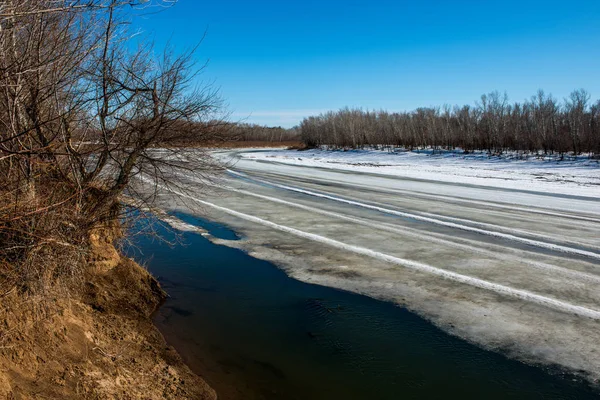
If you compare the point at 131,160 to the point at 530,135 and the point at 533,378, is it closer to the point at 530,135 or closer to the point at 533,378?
the point at 533,378

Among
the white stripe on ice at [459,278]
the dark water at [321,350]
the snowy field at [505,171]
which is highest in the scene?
the snowy field at [505,171]

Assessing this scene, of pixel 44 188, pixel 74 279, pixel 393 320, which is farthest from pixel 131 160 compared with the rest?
pixel 393 320

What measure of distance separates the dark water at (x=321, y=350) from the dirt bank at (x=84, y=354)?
0.45m

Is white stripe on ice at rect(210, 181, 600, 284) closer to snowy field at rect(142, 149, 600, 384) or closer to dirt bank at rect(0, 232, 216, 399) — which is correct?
snowy field at rect(142, 149, 600, 384)

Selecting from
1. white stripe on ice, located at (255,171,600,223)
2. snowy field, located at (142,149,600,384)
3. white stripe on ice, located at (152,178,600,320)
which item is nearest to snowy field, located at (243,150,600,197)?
snowy field, located at (142,149,600,384)

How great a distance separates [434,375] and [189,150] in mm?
4993

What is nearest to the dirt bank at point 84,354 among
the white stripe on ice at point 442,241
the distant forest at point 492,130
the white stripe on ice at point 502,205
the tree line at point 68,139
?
the tree line at point 68,139

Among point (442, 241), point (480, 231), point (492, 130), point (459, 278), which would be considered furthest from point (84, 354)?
point (492, 130)

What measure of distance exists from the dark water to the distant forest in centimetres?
3609

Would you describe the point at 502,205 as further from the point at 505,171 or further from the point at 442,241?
the point at 505,171

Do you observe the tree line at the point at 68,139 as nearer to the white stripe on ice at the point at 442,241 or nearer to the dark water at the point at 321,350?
the dark water at the point at 321,350

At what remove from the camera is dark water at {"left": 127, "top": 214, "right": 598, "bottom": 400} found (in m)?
5.34

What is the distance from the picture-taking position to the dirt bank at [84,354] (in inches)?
171

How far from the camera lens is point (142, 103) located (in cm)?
726
